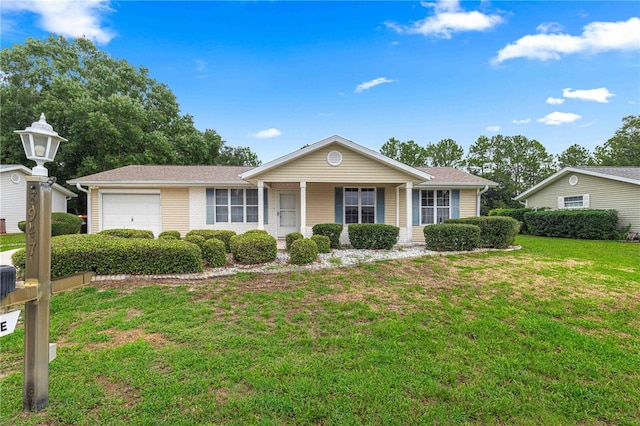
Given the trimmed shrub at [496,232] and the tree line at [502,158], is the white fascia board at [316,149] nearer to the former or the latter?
the trimmed shrub at [496,232]

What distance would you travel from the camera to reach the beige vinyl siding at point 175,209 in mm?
12258

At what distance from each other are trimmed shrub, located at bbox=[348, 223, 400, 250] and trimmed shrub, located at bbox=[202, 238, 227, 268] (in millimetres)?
4710

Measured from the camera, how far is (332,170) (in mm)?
10352

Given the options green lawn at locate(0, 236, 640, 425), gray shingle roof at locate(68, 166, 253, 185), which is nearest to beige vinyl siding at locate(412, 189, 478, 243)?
green lawn at locate(0, 236, 640, 425)

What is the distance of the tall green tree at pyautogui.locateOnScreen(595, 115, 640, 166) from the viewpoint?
30.6 meters

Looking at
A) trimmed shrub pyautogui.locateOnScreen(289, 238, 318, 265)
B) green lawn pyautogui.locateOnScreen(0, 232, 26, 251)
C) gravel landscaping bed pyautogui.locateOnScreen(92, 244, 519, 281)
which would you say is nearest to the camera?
gravel landscaping bed pyautogui.locateOnScreen(92, 244, 519, 281)

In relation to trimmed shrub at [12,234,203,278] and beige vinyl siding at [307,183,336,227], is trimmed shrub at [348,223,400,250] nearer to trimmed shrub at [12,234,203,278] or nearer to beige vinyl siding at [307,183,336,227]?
beige vinyl siding at [307,183,336,227]

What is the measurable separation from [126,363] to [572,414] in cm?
408

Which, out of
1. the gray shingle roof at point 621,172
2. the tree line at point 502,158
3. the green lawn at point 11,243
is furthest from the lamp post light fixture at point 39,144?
the tree line at point 502,158

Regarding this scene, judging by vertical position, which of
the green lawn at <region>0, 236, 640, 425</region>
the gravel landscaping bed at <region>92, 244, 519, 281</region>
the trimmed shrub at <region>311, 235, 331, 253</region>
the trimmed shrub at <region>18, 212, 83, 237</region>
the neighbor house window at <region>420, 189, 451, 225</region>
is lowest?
the green lawn at <region>0, 236, 640, 425</region>

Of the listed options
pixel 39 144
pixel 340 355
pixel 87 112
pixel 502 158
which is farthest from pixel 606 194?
pixel 87 112

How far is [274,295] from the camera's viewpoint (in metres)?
5.12

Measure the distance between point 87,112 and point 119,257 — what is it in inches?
782

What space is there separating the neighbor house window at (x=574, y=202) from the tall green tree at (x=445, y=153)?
2083 cm
